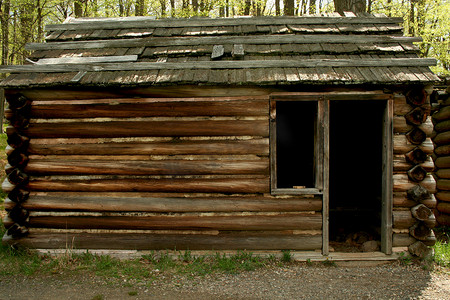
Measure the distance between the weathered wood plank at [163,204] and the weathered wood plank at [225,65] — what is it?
6.54 feet

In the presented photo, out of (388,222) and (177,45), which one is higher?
(177,45)

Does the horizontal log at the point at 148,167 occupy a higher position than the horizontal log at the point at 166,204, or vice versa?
the horizontal log at the point at 148,167

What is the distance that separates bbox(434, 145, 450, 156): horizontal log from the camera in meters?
6.29

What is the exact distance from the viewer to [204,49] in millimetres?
5332

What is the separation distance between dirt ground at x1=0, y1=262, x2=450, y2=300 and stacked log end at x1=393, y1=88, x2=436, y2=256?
50cm

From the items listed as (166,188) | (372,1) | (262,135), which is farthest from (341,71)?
(372,1)

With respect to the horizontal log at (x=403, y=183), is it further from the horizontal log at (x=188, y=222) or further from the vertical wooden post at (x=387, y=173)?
the horizontal log at (x=188, y=222)

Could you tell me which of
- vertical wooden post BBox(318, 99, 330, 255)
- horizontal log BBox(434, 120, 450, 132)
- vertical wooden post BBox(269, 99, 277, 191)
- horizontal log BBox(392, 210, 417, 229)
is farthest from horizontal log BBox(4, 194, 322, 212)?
horizontal log BBox(434, 120, 450, 132)

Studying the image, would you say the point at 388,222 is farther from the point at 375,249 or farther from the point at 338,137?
the point at 338,137

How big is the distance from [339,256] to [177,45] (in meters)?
4.34

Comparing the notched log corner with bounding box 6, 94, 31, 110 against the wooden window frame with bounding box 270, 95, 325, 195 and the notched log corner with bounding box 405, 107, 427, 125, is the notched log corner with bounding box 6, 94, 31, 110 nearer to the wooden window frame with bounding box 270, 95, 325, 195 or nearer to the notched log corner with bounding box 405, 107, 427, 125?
the wooden window frame with bounding box 270, 95, 325, 195

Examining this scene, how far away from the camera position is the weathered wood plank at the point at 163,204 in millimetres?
4918

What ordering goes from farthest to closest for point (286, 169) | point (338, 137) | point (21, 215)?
point (286, 169) → point (338, 137) → point (21, 215)

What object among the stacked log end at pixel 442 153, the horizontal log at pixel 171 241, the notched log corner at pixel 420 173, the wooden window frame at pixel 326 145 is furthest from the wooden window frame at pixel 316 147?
the stacked log end at pixel 442 153
